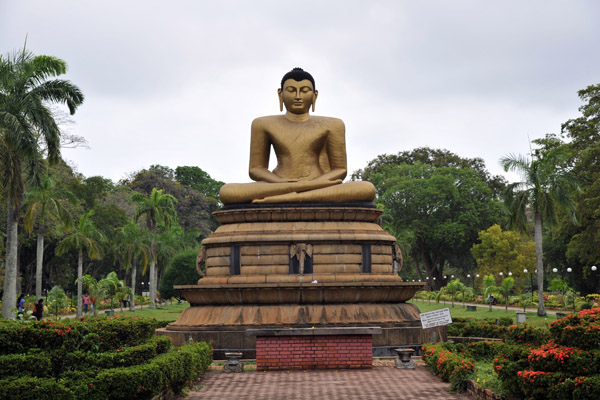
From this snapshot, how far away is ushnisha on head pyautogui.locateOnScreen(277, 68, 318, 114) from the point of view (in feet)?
72.3

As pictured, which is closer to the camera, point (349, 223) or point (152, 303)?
point (349, 223)

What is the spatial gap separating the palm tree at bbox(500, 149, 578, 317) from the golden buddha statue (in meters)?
9.96

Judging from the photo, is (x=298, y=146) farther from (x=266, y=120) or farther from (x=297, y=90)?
(x=297, y=90)

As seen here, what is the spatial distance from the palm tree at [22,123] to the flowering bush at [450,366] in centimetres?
1491

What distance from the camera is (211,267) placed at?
19719mm

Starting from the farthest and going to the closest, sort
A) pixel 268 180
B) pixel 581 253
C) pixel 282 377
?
pixel 581 253
pixel 268 180
pixel 282 377

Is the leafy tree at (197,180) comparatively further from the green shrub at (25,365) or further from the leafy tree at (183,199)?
the green shrub at (25,365)

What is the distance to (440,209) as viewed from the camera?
54062 millimetres

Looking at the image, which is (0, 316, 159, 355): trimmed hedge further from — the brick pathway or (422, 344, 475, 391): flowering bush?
A: (422, 344, 475, 391): flowering bush

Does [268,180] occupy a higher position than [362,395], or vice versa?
[268,180]

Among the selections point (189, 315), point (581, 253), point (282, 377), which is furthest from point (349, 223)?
point (581, 253)

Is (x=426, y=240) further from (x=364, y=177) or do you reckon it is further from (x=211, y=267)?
(x=211, y=267)

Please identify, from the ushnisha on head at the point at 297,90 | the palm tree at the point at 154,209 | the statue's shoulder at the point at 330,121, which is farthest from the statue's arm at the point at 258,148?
the palm tree at the point at 154,209

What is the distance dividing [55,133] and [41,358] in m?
16.9
